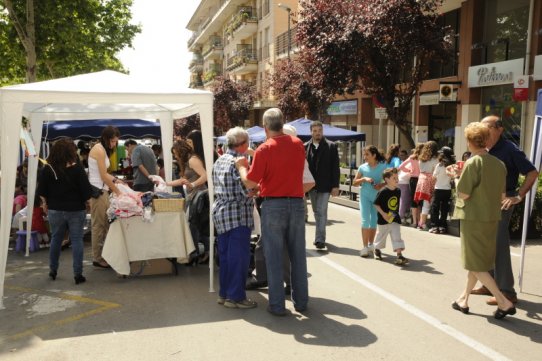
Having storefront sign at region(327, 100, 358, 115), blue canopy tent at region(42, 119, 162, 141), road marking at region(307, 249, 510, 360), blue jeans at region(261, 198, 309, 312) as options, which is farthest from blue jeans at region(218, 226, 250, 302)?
storefront sign at region(327, 100, 358, 115)

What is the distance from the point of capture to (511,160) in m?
5.33

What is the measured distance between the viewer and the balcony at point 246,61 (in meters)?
42.1

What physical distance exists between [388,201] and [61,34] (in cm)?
1306

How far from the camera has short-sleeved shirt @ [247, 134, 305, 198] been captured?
4891mm

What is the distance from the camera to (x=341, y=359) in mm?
4074

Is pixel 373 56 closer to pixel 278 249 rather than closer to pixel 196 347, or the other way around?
pixel 278 249

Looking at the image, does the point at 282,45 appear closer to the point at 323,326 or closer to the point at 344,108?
the point at 344,108

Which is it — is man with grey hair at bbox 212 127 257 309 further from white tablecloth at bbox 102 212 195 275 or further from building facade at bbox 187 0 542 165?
building facade at bbox 187 0 542 165

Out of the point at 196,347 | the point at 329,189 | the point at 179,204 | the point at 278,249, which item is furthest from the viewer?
the point at 329,189

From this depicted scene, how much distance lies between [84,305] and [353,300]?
293cm

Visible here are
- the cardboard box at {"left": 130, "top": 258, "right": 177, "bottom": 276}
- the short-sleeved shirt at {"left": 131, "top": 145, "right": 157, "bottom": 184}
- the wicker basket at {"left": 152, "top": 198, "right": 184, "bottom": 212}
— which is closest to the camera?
the wicker basket at {"left": 152, "top": 198, "right": 184, "bottom": 212}

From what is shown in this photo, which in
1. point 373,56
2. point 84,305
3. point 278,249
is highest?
point 373,56

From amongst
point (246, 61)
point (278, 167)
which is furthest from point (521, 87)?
point (246, 61)

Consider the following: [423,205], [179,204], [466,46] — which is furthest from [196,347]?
[466,46]
